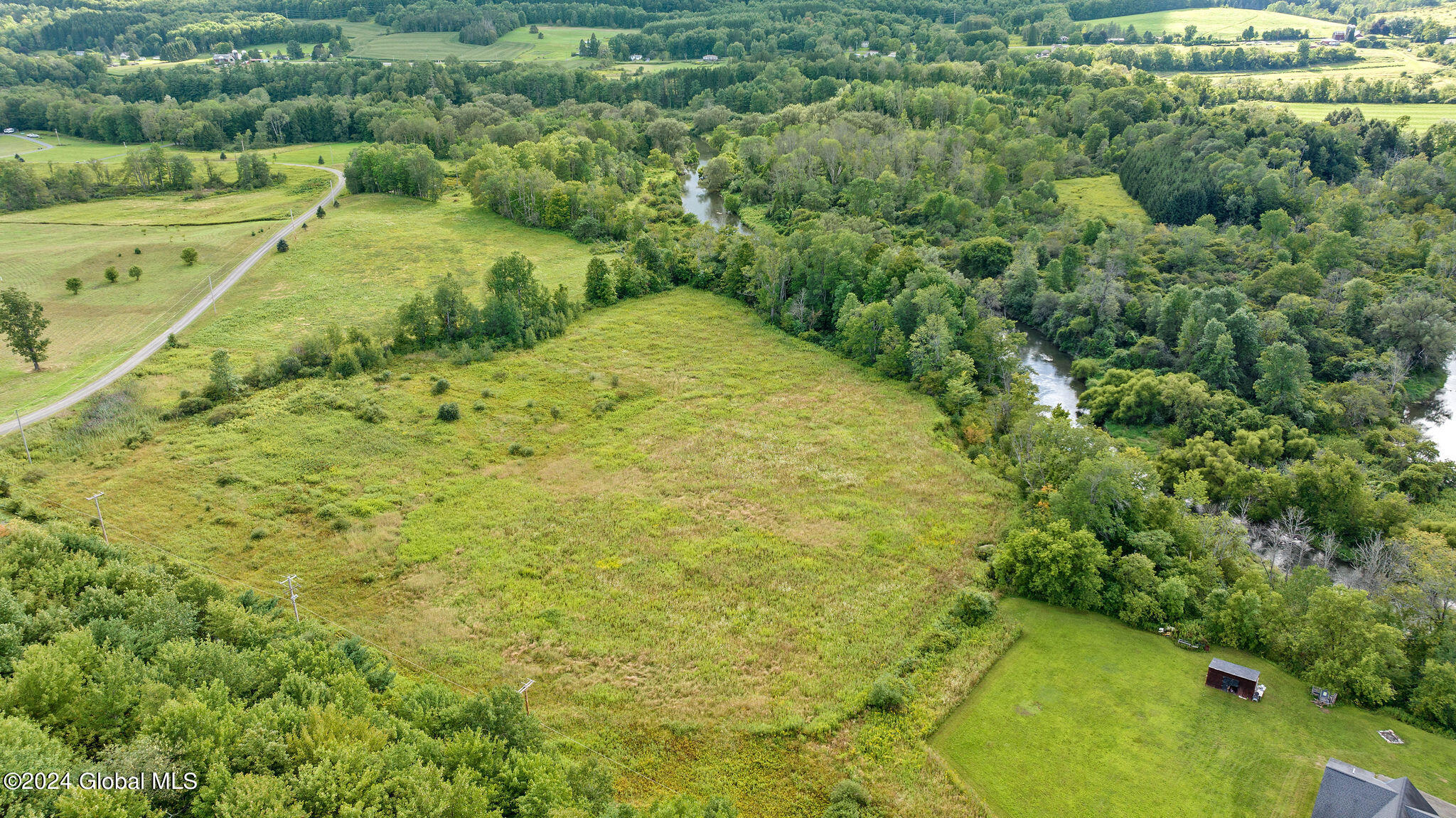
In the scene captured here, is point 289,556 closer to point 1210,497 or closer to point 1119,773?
point 1119,773

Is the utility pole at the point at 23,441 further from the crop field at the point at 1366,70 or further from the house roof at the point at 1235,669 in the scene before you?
the crop field at the point at 1366,70

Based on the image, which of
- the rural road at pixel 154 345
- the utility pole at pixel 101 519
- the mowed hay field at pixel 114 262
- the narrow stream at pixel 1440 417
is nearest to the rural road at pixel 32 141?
the mowed hay field at pixel 114 262

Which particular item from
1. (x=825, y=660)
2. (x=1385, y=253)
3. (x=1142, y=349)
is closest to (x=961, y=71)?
(x=1385, y=253)

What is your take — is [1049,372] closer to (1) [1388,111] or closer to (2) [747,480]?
(2) [747,480]

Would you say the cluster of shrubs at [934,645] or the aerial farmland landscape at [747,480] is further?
the cluster of shrubs at [934,645]

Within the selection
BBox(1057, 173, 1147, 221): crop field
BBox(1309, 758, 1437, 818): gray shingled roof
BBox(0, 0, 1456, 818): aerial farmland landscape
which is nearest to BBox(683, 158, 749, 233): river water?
BBox(0, 0, 1456, 818): aerial farmland landscape

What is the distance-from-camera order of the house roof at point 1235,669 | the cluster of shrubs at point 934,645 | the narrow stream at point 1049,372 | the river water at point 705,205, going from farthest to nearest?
the river water at point 705,205, the narrow stream at point 1049,372, the cluster of shrubs at point 934,645, the house roof at point 1235,669

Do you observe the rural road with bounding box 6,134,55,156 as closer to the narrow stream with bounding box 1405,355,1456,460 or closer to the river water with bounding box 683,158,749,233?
the river water with bounding box 683,158,749,233
